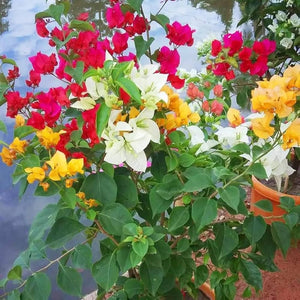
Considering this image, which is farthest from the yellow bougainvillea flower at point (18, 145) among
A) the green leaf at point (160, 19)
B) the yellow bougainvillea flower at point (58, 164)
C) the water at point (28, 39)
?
the water at point (28, 39)

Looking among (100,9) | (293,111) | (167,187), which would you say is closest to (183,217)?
(167,187)

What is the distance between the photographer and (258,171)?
0.90 m

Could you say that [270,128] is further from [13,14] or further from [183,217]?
[13,14]

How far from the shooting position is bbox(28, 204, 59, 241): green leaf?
92 centimetres

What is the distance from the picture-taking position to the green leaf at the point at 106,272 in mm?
917

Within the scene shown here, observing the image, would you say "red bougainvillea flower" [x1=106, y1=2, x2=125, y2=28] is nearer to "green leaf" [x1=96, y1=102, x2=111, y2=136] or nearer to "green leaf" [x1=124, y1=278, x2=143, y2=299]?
"green leaf" [x1=96, y1=102, x2=111, y2=136]

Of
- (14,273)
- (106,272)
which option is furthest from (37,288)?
(106,272)

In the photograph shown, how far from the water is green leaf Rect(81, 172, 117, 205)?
1.07m

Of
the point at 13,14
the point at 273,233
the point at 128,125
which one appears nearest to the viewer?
the point at 128,125

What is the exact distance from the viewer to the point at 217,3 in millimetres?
4824

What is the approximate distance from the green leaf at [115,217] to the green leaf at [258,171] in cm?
26

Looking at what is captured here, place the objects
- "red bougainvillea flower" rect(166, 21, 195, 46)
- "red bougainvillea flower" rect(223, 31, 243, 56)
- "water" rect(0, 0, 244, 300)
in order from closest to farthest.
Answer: "red bougainvillea flower" rect(166, 21, 195, 46), "red bougainvillea flower" rect(223, 31, 243, 56), "water" rect(0, 0, 244, 300)

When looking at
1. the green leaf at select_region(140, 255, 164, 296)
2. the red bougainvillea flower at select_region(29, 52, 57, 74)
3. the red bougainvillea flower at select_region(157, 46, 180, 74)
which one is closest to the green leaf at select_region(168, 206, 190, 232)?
the green leaf at select_region(140, 255, 164, 296)

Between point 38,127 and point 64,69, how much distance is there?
0.43 feet
